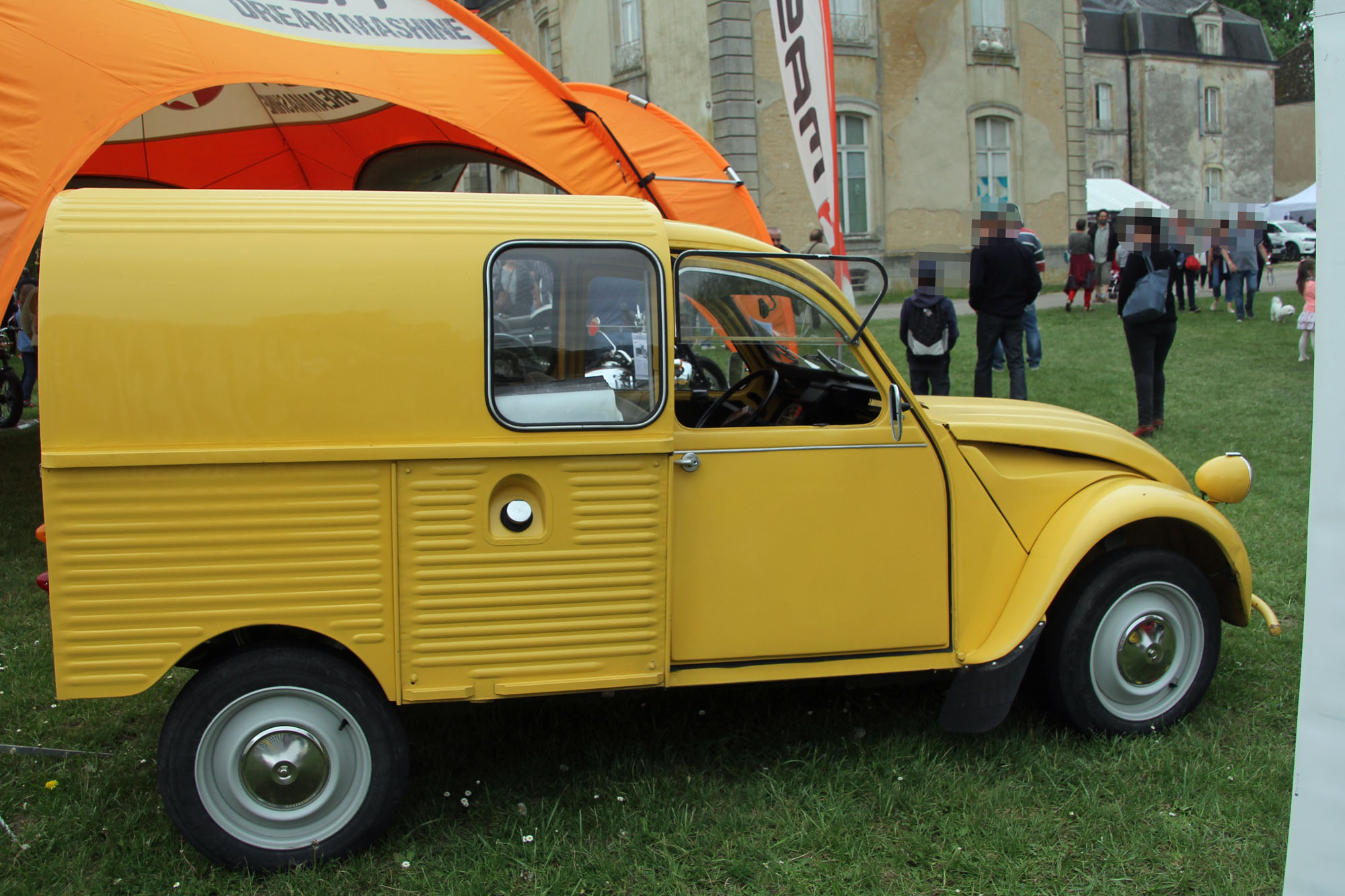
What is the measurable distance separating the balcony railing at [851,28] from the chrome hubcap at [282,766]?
23.1 m

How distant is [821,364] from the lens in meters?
4.32

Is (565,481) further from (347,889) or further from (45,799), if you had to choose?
(45,799)

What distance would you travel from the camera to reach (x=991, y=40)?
25172 millimetres

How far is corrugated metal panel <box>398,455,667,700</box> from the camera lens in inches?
128

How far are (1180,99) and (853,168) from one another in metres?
22.2

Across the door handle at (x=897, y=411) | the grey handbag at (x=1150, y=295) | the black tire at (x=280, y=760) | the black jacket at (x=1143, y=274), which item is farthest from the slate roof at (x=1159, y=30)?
the black tire at (x=280, y=760)

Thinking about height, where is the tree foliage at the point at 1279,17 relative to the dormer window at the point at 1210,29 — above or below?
above

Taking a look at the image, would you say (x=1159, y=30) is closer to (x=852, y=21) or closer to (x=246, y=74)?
(x=852, y=21)

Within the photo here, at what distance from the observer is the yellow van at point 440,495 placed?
3082mm

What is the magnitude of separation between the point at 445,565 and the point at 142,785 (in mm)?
1632

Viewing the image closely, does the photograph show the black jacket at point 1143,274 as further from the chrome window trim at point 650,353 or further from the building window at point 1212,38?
the building window at point 1212,38

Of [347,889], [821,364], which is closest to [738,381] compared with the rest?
[821,364]

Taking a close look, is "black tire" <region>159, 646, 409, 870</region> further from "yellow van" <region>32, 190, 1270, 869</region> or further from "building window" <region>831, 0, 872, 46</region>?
"building window" <region>831, 0, 872, 46</region>

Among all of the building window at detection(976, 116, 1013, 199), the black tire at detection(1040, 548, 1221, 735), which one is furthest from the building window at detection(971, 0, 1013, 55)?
the black tire at detection(1040, 548, 1221, 735)
